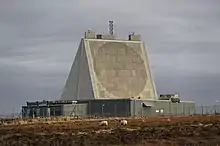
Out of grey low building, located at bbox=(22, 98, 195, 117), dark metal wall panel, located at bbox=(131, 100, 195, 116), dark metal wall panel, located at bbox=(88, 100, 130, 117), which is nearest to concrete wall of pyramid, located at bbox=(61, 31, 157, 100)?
dark metal wall panel, located at bbox=(88, 100, 130, 117)

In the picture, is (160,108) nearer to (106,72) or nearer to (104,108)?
(104,108)

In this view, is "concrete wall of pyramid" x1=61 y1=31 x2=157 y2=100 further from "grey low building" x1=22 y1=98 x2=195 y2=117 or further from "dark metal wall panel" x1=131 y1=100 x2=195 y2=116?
"dark metal wall panel" x1=131 y1=100 x2=195 y2=116

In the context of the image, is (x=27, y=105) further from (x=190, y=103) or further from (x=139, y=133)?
(x=139, y=133)

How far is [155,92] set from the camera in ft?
418

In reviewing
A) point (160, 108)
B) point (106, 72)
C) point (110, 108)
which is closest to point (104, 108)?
point (110, 108)

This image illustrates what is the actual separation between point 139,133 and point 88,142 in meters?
5.83

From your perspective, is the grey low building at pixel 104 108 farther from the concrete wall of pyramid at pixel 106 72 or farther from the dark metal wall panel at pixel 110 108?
the concrete wall of pyramid at pixel 106 72

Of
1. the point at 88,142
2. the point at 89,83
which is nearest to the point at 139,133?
the point at 88,142

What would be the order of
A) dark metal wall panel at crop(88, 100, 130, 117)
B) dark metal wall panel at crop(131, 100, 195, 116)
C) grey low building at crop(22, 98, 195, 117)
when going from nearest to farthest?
dark metal wall panel at crop(88, 100, 130, 117) < grey low building at crop(22, 98, 195, 117) < dark metal wall panel at crop(131, 100, 195, 116)

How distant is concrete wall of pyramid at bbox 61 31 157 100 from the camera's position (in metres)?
119

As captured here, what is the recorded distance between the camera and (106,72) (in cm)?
12112

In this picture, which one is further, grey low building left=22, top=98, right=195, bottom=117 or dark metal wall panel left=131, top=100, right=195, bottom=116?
dark metal wall panel left=131, top=100, right=195, bottom=116


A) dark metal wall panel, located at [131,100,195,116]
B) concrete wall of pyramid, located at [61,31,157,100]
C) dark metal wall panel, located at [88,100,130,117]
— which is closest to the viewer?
dark metal wall panel, located at [88,100,130,117]

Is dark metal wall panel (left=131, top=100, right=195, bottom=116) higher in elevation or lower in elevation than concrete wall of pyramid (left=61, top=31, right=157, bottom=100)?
lower
